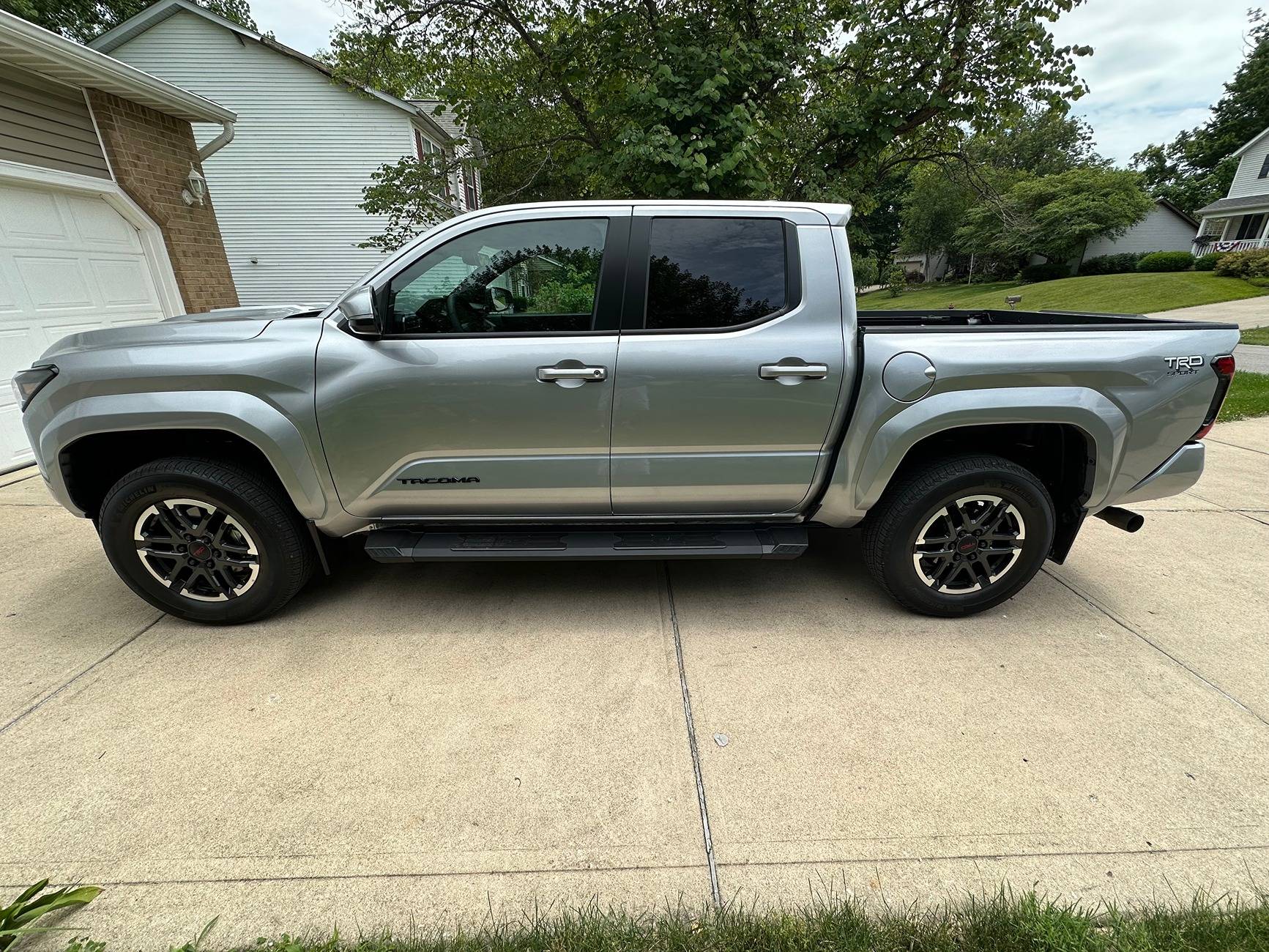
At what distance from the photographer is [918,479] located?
2.78 metres

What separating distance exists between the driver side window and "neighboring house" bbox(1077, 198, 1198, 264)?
1590 inches

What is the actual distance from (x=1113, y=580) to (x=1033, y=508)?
1.15 metres

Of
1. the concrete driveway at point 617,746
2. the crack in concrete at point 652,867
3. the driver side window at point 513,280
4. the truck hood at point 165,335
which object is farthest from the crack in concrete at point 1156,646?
the truck hood at point 165,335

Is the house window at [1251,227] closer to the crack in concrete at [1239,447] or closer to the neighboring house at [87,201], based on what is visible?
the crack in concrete at [1239,447]

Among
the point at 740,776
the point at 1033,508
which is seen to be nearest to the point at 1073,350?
the point at 1033,508

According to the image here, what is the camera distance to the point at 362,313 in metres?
2.47

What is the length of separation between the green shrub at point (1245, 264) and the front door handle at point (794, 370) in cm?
2931

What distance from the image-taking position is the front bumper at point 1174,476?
107 inches

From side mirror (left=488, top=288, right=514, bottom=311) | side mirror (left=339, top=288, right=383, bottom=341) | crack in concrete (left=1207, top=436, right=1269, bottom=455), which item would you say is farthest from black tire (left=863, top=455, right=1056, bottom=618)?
crack in concrete (left=1207, top=436, right=1269, bottom=455)

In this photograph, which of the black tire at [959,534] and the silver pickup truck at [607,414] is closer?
the silver pickup truck at [607,414]

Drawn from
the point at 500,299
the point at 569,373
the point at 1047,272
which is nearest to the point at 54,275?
the point at 500,299

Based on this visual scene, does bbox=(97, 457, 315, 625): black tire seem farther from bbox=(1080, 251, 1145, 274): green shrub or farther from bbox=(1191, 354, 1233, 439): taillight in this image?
bbox=(1080, 251, 1145, 274): green shrub

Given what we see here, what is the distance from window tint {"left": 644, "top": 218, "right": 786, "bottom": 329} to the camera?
2.67 meters

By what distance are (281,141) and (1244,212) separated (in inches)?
1616
